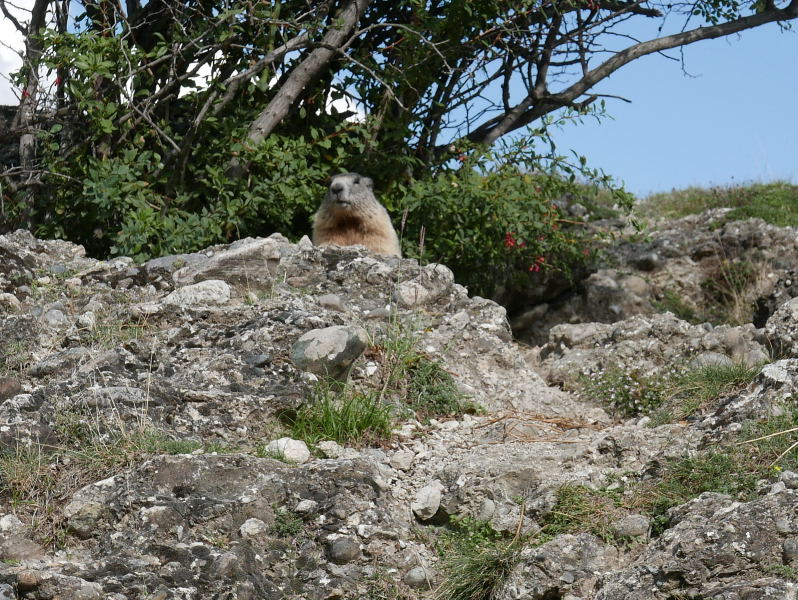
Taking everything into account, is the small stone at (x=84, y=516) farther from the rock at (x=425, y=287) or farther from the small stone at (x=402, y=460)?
the rock at (x=425, y=287)

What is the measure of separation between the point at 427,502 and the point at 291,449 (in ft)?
2.51

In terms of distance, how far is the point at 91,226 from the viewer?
8.76 m

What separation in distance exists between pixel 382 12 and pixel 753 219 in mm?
5708

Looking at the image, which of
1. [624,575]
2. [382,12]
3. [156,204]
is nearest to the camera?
[624,575]

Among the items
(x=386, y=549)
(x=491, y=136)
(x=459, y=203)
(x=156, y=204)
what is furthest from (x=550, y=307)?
(x=386, y=549)

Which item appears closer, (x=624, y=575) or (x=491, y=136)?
(x=624, y=575)

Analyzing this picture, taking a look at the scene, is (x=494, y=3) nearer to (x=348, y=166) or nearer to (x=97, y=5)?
(x=348, y=166)

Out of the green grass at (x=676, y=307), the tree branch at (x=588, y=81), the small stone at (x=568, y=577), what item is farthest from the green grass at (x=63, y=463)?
the green grass at (x=676, y=307)

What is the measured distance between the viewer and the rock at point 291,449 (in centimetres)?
475

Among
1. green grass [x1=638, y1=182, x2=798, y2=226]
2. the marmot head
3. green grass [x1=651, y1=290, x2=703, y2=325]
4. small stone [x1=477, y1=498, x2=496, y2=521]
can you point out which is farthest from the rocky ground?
green grass [x1=638, y1=182, x2=798, y2=226]

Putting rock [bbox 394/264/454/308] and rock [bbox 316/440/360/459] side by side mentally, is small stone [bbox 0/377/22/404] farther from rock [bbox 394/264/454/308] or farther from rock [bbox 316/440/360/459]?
rock [bbox 394/264/454/308]

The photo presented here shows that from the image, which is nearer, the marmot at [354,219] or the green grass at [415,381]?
the green grass at [415,381]

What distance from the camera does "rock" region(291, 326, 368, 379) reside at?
5.45 meters

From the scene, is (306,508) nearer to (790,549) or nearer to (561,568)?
(561,568)
